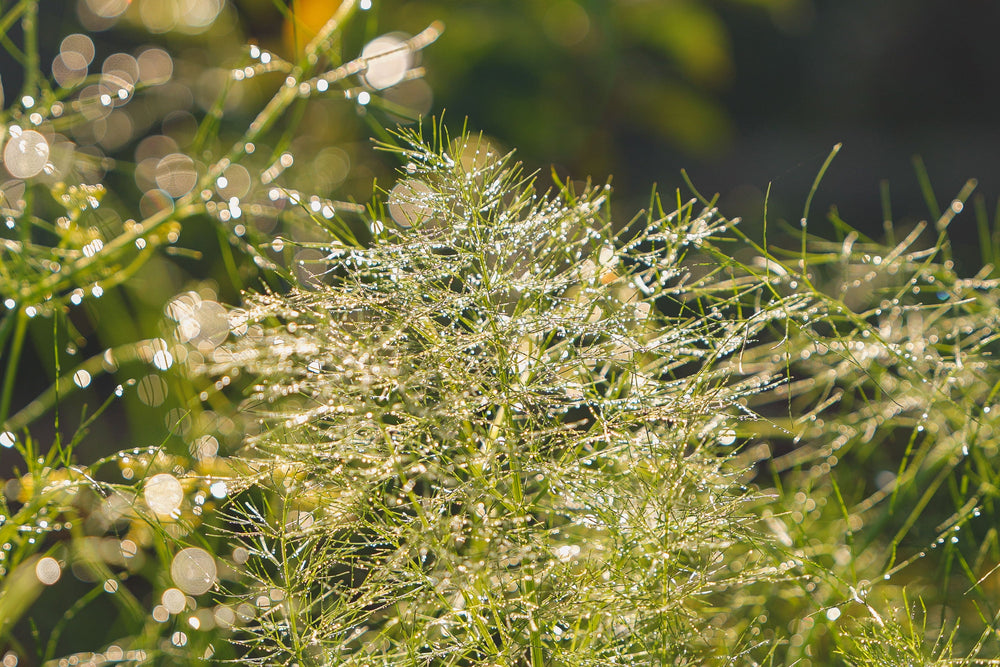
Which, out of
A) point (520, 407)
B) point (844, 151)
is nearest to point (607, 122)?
point (844, 151)

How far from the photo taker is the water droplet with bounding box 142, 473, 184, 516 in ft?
1.07

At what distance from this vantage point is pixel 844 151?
1808mm

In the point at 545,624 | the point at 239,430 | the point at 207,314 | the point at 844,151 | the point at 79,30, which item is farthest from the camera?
the point at 844,151

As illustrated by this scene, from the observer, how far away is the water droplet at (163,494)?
12.8 inches

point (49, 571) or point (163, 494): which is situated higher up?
point (163, 494)

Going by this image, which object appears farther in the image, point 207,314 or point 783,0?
point 783,0

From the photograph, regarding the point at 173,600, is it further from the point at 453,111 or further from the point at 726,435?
the point at 453,111

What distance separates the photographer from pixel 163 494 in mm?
330

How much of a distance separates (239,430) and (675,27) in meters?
0.89

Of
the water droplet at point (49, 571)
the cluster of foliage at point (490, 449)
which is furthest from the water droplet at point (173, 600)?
the water droplet at point (49, 571)

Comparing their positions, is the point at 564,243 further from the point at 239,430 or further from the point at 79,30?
the point at 79,30

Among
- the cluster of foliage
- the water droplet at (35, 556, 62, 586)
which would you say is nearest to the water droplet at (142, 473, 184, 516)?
the cluster of foliage

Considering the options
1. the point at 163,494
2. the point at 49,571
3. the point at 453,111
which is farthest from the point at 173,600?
the point at 453,111

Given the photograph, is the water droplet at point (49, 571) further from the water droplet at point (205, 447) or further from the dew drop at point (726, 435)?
the dew drop at point (726, 435)
